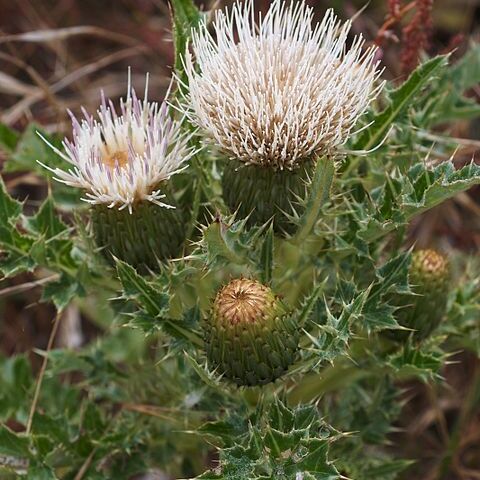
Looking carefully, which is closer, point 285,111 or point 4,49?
point 285,111

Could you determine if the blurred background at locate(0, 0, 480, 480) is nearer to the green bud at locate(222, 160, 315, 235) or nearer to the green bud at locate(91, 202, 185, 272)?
the green bud at locate(91, 202, 185, 272)

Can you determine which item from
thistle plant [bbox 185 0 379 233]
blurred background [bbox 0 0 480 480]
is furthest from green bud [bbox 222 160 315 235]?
blurred background [bbox 0 0 480 480]

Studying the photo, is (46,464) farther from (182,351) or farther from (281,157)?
(281,157)

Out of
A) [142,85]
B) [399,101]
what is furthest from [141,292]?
[142,85]

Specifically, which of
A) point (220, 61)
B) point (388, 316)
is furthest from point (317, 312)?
point (220, 61)

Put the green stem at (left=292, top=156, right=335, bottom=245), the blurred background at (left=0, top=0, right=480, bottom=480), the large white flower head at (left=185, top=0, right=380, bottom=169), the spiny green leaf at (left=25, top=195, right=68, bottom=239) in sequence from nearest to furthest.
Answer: the green stem at (left=292, top=156, right=335, bottom=245), the large white flower head at (left=185, top=0, right=380, bottom=169), the spiny green leaf at (left=25, top=195, right=68, bottom=239), the blurred background at (left=0, top=0, right=480, bottom=480)
